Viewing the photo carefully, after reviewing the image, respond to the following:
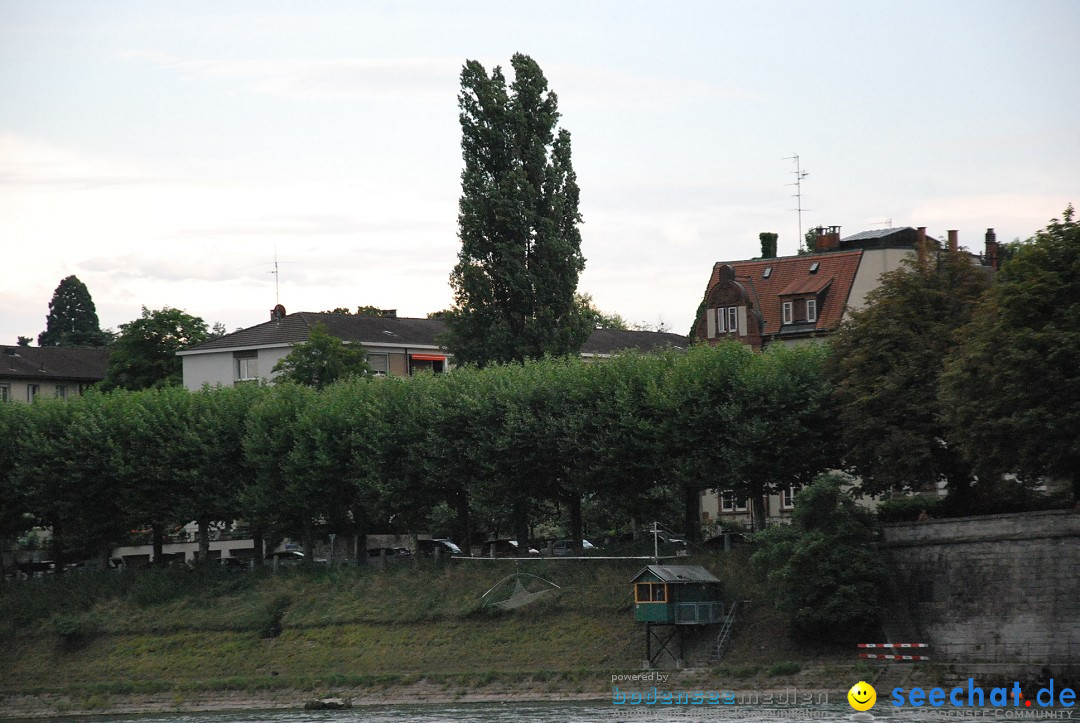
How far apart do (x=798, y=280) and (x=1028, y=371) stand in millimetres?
39998

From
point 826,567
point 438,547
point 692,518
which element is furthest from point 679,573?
point 438,547

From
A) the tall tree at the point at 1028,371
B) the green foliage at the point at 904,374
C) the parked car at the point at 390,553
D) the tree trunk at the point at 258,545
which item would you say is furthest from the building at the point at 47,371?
the tall tree at the point at 1028,371

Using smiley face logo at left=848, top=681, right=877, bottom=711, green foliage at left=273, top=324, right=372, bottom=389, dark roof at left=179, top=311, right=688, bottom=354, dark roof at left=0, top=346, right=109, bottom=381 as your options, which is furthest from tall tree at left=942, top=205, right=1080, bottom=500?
dark roof at left=0, top=346, right=109, bottom=381

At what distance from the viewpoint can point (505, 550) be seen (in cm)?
8275

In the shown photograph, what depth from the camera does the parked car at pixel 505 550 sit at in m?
78.8

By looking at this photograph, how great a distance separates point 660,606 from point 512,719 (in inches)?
365

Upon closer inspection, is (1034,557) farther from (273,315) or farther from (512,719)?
(273,315)

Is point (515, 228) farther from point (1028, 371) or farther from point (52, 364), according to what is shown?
point (52, 364)

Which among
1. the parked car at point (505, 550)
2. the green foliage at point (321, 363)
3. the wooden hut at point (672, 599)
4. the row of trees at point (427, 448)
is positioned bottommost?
the wooden hut at point (672, 599)

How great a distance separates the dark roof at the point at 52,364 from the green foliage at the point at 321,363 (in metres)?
→ 43.3

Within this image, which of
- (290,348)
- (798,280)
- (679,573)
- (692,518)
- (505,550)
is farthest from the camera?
(290,348)

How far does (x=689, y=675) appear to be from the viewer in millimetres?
62531

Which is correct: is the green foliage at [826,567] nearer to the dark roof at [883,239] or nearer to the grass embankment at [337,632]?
the grass embankment at [337,632]

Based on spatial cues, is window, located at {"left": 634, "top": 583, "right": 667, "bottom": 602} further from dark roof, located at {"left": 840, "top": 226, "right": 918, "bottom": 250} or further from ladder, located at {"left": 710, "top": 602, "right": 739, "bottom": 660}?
dark roof, located at {"left": 840, "top": 226, "right": 918, "bottom": 250}
